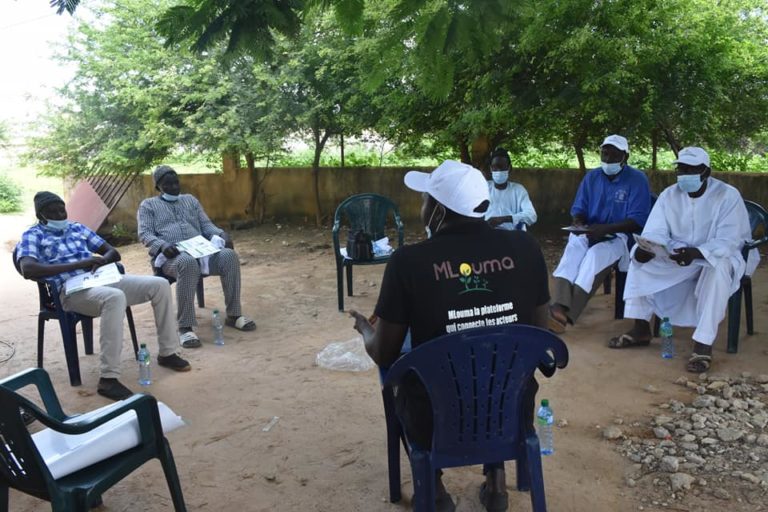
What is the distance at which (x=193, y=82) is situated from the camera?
9.85 metres

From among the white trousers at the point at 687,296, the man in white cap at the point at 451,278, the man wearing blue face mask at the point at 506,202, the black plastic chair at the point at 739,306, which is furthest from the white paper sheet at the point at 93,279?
the black plastic chair at the point at 739,306

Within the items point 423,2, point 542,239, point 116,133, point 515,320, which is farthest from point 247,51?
point 116,133

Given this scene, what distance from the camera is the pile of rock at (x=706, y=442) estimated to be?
323 cm

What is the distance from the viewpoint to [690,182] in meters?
4.89

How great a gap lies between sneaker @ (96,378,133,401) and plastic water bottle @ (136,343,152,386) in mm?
199

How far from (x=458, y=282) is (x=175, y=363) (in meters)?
3.16

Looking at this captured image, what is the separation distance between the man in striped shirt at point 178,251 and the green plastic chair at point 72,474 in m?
2.80

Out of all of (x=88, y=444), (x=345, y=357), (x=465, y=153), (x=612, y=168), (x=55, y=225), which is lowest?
(x=345, y=357)

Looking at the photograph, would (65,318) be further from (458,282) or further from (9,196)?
(9,196)

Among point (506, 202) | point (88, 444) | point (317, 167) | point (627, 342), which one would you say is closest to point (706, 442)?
point (627, 342)

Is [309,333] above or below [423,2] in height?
below

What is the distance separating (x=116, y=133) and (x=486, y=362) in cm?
963

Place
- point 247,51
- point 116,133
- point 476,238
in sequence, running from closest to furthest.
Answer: point 476,238, point 247,51, point 116,133

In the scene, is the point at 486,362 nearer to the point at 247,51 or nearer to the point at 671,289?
the point at 247,51
